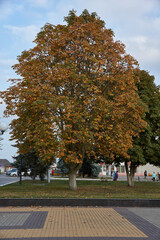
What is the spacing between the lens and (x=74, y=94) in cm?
2080

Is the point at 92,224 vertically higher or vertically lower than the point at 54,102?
lower

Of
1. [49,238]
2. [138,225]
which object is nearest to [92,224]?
[138,225]

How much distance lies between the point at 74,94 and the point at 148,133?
36.3ft

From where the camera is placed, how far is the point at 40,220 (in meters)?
10.5

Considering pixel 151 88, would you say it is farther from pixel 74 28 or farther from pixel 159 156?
pixel 74 28

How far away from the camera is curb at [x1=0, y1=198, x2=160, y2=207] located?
13.6m

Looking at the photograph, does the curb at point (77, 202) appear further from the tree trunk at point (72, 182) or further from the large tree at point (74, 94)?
the tree trunk at point (72, 182)

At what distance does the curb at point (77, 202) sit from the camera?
13.6 meters

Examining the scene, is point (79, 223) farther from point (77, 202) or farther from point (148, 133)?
point (148, 133)

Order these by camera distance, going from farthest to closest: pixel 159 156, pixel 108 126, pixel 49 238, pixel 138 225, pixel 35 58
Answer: pixel 159 156, pixel 35 58, pixel 108 126, pixel 138 225, pixel 49 238

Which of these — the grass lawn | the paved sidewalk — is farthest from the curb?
the grass lawn

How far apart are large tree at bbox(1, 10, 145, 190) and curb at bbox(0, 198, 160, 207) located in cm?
479

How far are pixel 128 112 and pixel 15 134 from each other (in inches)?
306

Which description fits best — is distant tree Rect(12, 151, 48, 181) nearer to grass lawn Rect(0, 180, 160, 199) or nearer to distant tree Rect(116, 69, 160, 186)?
distant tree Rect(116, 69, 160, 186)
